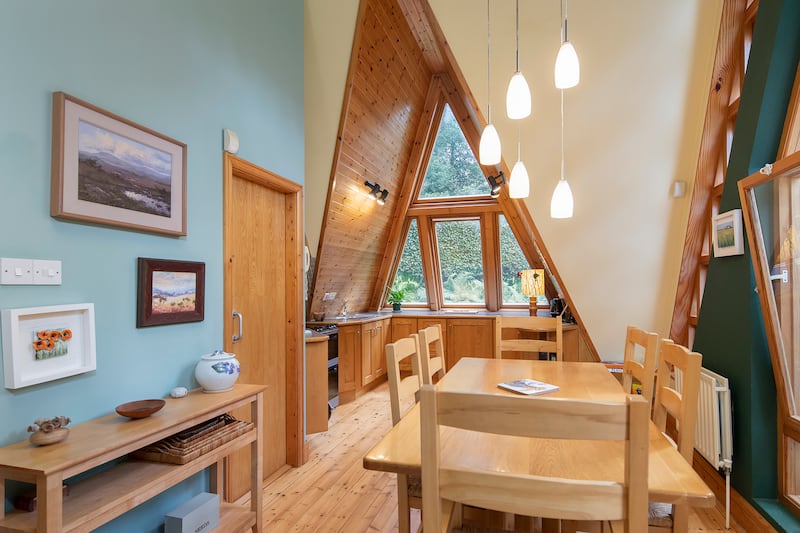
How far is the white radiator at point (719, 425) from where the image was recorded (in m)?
2.46

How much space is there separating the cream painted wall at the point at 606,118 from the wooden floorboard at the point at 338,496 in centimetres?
168

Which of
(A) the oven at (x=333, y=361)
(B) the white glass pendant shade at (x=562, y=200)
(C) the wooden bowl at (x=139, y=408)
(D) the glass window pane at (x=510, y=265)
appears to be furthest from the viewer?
(D) the glass window pane at (x=510, y=265)

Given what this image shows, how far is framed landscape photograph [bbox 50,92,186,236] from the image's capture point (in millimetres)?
1581

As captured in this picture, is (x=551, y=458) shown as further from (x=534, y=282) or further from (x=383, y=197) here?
(x=383, y=197)

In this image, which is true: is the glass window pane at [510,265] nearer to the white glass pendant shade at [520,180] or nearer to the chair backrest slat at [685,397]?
the white glass pendant shade at [520,180]

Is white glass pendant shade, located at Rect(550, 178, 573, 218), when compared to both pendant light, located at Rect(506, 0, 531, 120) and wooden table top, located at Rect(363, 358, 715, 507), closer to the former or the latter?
pendant light, located at Rect(506, 0, 531, 120)

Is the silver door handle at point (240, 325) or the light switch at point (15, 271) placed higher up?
the light switch at point (15, 271)

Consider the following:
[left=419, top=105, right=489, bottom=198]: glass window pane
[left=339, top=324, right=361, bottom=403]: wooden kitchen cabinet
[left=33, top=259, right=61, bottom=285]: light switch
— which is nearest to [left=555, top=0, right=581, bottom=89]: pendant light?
[left=33, top=259, right=61, bottom=285]: light switch

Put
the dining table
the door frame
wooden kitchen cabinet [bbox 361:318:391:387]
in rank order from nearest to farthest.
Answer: the dining table < the door frame < wooden kitchen cabinet [bbox 361:318:391:387]

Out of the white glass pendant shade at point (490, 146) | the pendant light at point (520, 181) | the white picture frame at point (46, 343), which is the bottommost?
the white picture frame at point (46, 343)

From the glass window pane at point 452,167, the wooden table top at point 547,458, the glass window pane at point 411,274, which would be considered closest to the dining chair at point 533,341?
the wooden table top at point 547,458

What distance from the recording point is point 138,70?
1.91 meters

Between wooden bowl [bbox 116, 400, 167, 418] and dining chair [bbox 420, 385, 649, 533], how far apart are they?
1.21 m

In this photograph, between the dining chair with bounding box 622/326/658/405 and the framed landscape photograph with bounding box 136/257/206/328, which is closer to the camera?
the framed landscape photograph with bounding box 136/257/206/328
